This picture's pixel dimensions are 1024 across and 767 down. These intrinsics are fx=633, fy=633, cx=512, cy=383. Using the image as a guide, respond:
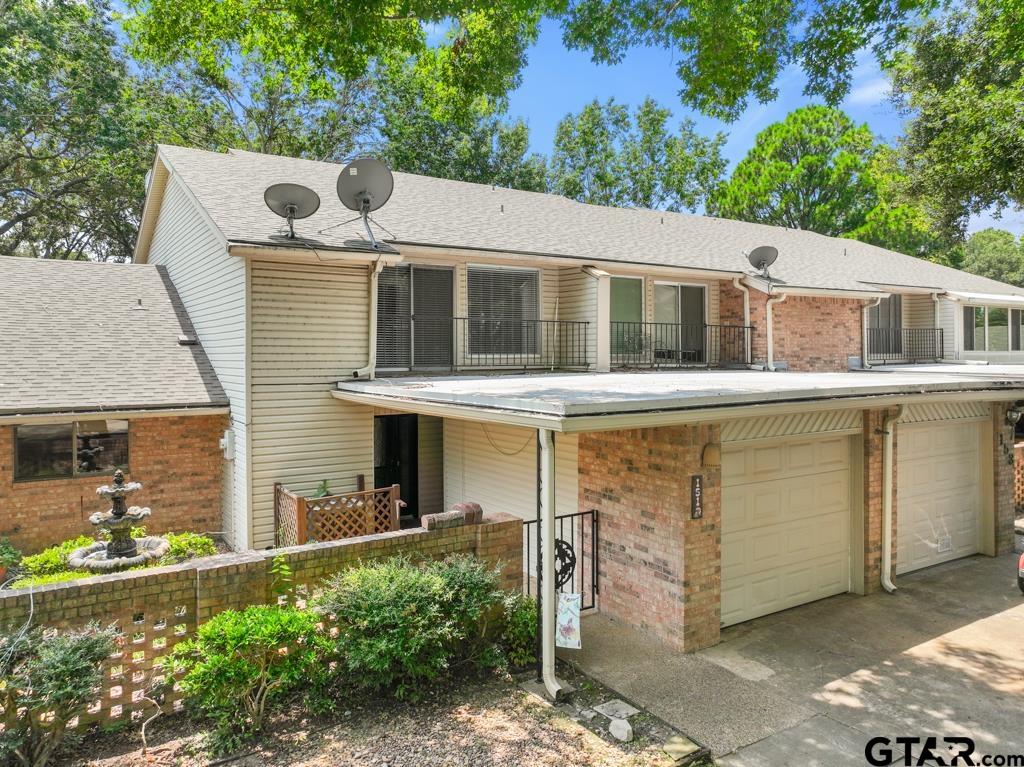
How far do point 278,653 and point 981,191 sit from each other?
15338mm

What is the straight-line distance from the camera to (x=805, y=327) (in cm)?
1572

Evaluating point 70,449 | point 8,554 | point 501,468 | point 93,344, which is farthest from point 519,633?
point 93,344

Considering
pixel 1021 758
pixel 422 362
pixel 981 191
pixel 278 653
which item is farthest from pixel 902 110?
pixel 278 653

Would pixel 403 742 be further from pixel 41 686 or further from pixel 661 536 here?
pixel 661 536

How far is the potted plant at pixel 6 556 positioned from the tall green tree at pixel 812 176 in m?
36.5

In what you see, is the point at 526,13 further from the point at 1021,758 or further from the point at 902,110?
the point at 902,110

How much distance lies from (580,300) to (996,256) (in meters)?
73.1

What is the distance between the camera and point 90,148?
22.7 m

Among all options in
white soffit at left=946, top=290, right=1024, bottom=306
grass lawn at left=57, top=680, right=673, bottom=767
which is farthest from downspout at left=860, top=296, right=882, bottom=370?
grass lawn at left=57, top=680, right=673, bottom=767

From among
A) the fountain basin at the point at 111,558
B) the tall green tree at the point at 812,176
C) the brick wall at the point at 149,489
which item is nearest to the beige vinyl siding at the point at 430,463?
the brick wall at the point at 149,489

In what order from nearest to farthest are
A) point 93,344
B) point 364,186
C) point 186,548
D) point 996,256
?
1. point 186,548
2. point 364,186
3. point 93,344
4. point 996,256

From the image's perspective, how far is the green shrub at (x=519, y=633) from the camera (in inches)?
248

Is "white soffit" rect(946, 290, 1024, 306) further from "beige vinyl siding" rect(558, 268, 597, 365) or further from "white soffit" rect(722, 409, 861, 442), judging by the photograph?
"white soffit" rect(722, 409, 861, 442)

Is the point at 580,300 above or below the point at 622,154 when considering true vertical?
below
